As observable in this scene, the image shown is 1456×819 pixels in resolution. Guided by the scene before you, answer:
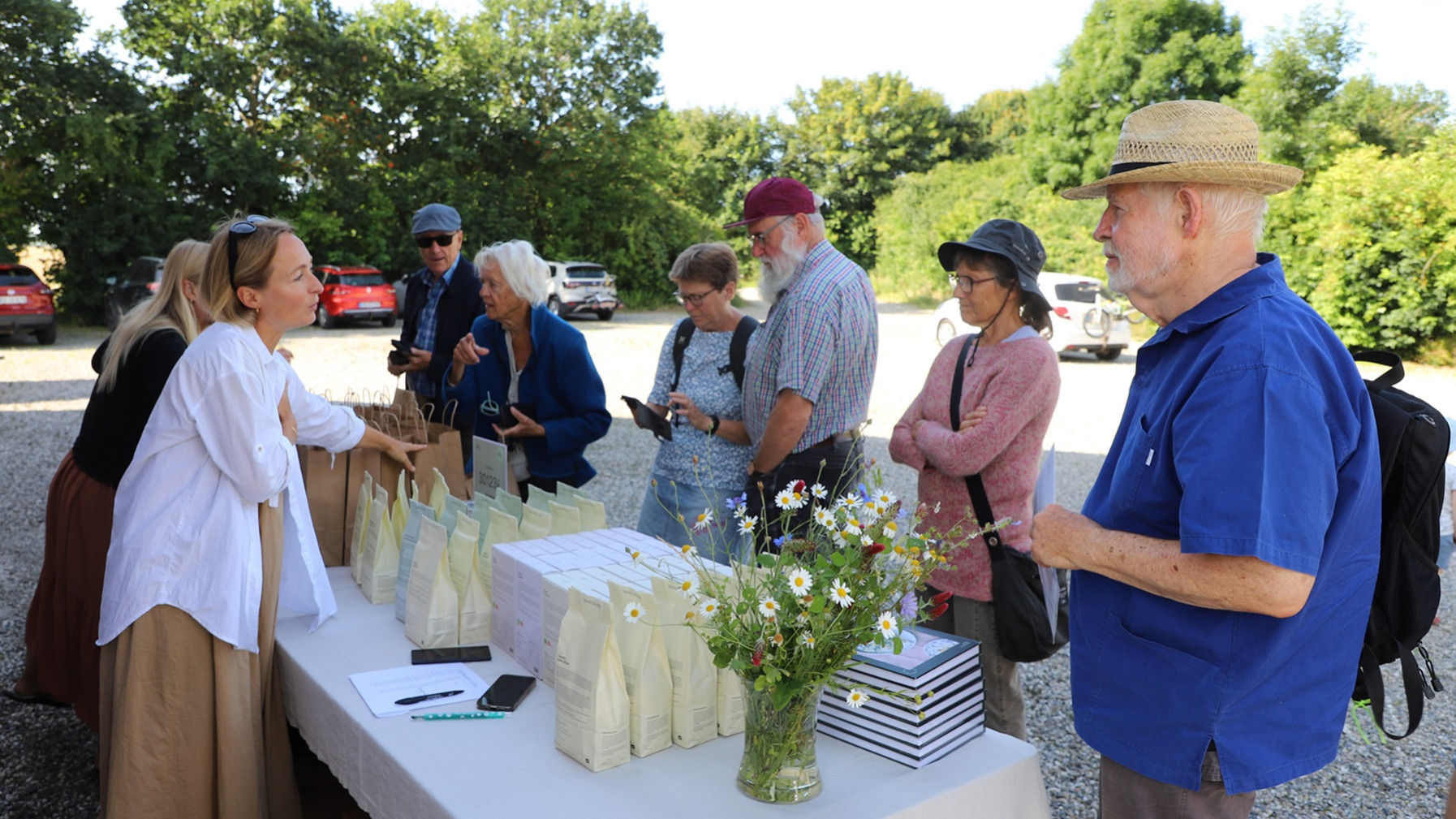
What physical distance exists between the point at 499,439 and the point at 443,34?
25.8 m

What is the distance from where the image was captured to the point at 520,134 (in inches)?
1078

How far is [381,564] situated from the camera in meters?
2.51

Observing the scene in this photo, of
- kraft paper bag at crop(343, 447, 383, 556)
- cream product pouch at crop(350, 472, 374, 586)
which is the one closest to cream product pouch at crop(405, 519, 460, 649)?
cream product pouch at crop(350, 472, 374, 586)

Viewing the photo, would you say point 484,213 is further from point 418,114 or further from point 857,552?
point 857,552

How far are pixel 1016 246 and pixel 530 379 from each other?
1.87m

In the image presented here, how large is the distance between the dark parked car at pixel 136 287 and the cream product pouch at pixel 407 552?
1650cm

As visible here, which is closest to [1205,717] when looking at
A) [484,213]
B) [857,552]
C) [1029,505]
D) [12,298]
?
[857,552]

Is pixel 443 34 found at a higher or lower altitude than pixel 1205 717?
higher

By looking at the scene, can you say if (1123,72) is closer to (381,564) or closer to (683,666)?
(381,564)

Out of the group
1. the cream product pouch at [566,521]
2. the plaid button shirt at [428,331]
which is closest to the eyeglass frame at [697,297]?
the cream product pouch at [566,521]

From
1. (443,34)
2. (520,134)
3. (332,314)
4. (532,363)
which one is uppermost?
(443,34)

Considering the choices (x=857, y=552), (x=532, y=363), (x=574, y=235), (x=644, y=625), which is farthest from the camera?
(x=574, y=235)

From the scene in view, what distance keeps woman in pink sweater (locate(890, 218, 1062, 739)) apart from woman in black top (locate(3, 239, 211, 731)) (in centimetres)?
199

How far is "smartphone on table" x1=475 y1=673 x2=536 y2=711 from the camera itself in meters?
1.86
